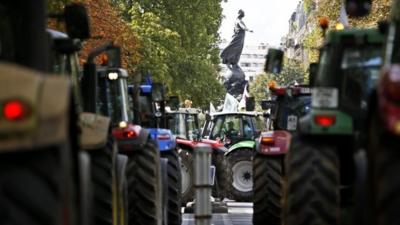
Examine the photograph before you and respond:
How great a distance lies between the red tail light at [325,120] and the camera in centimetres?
956

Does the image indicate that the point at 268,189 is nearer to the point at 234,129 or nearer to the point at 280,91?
the point at 280,91

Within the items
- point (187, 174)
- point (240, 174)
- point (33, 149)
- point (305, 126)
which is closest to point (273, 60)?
point (305, 126)

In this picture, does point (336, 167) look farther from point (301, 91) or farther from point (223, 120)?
point (223, 120)

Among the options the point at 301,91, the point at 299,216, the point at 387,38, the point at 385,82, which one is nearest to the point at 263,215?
the point at 301,91

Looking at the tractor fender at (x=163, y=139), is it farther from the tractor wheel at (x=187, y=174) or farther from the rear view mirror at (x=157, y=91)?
the tractor wheel at (x=187, y=174)

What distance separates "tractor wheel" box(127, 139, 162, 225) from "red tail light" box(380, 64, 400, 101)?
23.1 ft

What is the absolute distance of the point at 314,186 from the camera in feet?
31.2

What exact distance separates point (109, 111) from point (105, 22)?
22.9m

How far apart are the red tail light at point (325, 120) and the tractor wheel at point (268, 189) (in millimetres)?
7092

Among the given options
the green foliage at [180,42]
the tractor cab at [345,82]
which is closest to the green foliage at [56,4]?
the tractor cab at [345,82]

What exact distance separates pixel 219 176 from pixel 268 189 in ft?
27.7

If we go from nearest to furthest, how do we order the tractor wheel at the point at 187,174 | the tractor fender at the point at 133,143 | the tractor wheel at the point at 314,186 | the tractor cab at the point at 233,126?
the tractor wheel at the point at 314,186, the tractor fender at the point at 133,143, the tractor wheel at the point at 187,174, the tractor cab at the point at 233,126

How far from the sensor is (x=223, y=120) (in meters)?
31.2

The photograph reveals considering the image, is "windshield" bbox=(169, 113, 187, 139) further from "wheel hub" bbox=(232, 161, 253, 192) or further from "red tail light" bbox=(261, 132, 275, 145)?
"red tail light" bbox=(261, 132, 275, 145)
